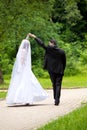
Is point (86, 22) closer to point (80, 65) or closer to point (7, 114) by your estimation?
A: point (80, 65)

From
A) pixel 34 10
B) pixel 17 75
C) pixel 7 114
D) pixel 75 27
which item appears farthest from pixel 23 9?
pixel 75 27

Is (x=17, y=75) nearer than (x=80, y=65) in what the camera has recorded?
Yes

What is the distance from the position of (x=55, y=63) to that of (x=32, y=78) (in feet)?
2.92

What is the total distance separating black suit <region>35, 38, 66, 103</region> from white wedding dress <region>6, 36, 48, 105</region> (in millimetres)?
539

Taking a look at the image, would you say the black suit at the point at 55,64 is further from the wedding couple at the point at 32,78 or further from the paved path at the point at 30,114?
the paved path at the point at 30,114

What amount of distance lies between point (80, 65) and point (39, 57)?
12.9 ft

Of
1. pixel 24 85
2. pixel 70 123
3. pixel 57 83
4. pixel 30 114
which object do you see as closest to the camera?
pixel 70 123

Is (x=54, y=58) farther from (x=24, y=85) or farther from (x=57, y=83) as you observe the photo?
(x=24, y=85)

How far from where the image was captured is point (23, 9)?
3281 centimetres

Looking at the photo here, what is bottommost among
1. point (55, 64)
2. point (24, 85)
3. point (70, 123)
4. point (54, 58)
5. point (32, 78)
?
point (24, 85)

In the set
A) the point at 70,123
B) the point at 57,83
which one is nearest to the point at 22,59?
the point at 57,83

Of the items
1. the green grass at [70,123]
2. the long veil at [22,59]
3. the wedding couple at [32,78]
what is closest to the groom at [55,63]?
the wedding couple at [32,78]

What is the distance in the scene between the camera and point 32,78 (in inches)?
703

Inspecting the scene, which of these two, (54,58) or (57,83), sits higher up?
(54,58)
